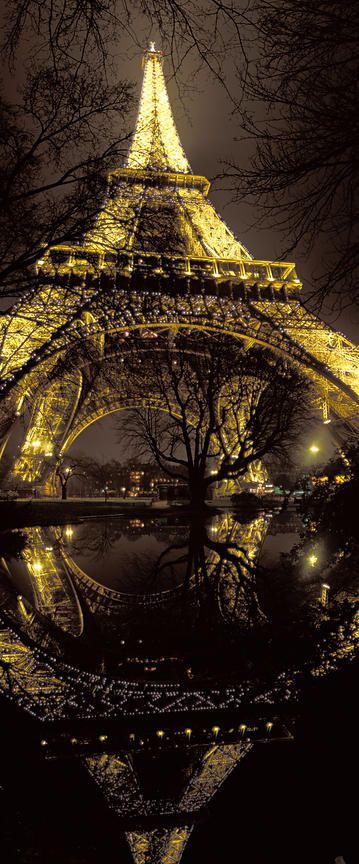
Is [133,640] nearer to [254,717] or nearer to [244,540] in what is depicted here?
[254,717]

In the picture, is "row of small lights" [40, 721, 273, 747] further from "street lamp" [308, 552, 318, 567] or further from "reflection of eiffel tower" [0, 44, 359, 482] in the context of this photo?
"street lamp" [308, 552, 318, 567]

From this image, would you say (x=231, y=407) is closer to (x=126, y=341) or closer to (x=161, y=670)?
(x=126, y=341)

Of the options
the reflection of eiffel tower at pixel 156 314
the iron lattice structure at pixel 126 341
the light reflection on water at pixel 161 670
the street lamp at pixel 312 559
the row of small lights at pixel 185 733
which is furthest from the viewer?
the street lamp at pixel 312 559

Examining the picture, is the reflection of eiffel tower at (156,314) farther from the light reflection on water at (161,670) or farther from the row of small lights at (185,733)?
the row of small lights at (185,733)

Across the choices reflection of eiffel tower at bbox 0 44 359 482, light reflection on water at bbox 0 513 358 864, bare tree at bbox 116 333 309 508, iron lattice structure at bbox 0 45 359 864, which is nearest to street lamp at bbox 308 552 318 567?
light reflection on water at bbox 0 513 358 864

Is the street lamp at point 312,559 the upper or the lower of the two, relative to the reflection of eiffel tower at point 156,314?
lower

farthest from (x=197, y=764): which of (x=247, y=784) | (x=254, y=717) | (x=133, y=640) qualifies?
(x=133, y=640)

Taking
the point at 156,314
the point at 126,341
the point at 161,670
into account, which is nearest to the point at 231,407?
the point at 156,314

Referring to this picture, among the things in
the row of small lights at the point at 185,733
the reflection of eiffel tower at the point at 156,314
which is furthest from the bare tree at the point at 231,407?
the row of small lights at the point at 185,733
